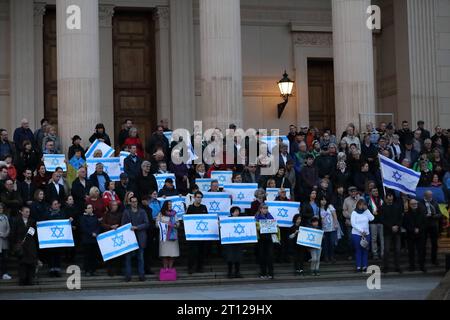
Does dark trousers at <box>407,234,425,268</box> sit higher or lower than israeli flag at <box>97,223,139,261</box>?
lower

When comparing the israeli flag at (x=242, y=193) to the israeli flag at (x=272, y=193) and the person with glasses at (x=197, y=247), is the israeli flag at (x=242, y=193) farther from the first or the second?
the person with glasses at (x=197, y=247)

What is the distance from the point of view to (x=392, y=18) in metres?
33.3

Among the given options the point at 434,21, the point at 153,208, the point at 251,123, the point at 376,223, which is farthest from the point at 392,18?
the point at 153,208

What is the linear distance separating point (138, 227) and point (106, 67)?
37.6 feet

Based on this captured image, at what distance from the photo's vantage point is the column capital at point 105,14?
31312 mm

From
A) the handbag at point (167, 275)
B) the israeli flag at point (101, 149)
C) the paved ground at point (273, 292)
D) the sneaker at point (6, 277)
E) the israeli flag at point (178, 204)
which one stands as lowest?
the paved ground at point (273, 292)

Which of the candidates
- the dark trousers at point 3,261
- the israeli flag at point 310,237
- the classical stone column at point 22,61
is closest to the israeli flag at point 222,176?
the israeli flag at point 310,237

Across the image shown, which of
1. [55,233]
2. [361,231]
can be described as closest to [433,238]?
[361,231]

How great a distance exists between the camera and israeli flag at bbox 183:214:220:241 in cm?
2164

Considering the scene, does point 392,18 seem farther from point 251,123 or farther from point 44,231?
point 44,231

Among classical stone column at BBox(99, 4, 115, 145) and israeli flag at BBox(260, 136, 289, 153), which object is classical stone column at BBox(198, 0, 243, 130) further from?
classical stone column at BBox(99, 4, 115, 145)

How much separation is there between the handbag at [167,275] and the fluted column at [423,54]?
13.8 metres

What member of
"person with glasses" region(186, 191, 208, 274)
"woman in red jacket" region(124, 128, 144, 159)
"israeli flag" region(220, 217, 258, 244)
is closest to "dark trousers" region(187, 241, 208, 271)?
"person with glasses" region(186, 191, 208, 274)

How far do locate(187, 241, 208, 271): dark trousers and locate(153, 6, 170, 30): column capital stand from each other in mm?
11863
